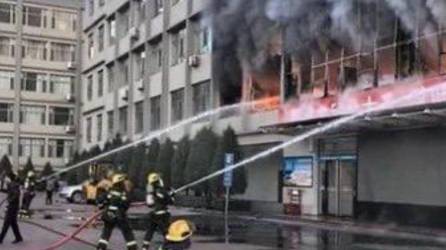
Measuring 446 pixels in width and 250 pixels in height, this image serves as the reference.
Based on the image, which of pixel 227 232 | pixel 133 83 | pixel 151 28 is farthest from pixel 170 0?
pixel 227 232

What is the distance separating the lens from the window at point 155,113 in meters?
52.7

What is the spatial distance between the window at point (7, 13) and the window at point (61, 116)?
9.61m

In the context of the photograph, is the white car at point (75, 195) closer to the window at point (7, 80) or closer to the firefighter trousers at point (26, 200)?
the firefighter trousers at point (26, 200)

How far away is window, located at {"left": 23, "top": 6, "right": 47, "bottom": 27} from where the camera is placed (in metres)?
86.2

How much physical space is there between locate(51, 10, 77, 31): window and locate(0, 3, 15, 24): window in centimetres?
430

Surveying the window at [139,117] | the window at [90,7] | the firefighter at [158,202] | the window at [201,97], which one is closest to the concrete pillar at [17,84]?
the window at [90,7]

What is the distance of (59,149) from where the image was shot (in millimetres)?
87812

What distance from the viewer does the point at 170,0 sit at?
5041cm

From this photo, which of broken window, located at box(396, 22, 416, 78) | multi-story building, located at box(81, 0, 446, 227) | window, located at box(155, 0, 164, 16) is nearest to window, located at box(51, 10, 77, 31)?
window, located at box(155, 0, 164, 16)

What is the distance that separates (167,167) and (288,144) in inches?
412

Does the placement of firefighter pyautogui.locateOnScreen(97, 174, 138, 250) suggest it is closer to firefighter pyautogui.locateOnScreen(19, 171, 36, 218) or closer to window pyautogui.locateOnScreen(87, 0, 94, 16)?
firefighter pyautogui.locateOnScreen(19, 171, 36, 218)

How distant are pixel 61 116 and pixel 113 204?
73399 mm

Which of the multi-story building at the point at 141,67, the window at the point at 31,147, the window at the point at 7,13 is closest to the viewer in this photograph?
the multi-story building at the point at 141,67

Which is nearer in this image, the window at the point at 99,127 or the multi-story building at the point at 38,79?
the window at the point at 99,127
